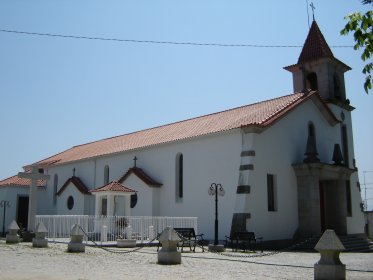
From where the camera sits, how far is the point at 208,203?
2356 centimetres

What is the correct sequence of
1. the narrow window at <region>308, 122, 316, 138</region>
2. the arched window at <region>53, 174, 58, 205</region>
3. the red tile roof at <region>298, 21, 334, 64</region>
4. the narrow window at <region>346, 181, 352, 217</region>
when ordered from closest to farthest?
the narrow window at <region>308, 122, 316, 138</region>
the narrow window at <region>346, 181, 352, 217</region>
the red tile roof at <region>298, 21, 334, 64</region>
the arched window at <region>53, 174, 58, 205</region>

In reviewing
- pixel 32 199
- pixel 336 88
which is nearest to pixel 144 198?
pixel 32 199

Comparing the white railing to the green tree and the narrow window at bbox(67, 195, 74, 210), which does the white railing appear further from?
the green tree

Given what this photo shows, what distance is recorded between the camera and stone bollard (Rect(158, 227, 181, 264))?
1269cm

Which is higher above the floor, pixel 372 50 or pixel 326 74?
pixel 326 74

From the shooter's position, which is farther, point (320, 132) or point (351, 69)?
point (351, 69)

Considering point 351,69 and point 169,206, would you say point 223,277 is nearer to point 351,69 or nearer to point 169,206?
point 169,206

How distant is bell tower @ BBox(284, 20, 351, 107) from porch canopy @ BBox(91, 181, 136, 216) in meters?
13.0

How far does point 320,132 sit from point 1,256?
65.6 feet

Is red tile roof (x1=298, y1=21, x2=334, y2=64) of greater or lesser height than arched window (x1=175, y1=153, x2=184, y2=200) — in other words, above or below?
above

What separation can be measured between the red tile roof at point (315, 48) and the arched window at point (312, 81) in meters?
1.07

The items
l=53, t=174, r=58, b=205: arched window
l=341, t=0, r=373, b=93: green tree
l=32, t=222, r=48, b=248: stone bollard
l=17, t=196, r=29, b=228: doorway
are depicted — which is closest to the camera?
l=341, t=0, r=373, b=93: green tree

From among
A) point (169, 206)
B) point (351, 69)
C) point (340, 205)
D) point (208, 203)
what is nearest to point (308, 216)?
point (340, 205)

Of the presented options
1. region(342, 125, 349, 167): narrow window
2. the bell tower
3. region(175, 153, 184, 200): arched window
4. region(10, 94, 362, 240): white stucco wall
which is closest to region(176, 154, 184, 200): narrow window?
region(175, 153, 184, 200): arched window
